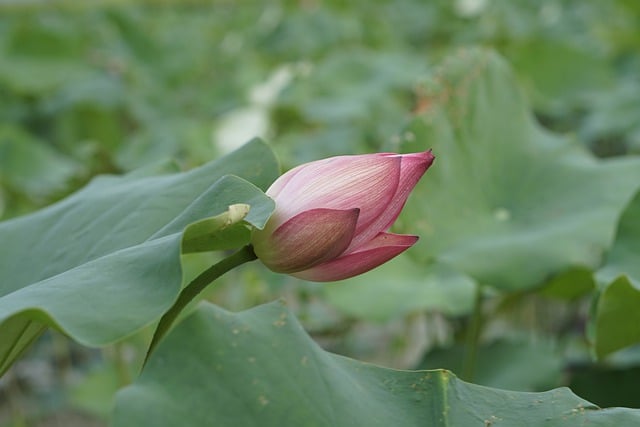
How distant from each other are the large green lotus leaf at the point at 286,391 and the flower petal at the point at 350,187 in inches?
2.5

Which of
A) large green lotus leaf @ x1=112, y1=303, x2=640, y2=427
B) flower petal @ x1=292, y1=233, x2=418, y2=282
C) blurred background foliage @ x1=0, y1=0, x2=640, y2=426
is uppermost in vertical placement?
flower petal @ x1=292, y1=233, x2=418, y2=282

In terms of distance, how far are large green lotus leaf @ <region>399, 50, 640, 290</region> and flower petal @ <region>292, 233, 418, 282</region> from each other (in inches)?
17.4

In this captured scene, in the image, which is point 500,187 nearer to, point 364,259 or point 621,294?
point 621,294

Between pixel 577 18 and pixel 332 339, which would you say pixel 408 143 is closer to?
pixel 332 339

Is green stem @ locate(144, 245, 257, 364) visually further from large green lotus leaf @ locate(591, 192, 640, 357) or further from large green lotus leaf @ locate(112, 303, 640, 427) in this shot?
large green lotus leaf @ locate(591, 192, 640, 357)

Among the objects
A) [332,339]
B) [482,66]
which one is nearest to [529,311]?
[332,339]

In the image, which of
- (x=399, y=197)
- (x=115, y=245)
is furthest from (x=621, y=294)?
(x=115, y=245)

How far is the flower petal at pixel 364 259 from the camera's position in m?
0.64

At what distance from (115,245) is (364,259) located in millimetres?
191

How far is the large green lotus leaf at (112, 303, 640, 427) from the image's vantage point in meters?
0.57

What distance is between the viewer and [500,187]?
1253 mm

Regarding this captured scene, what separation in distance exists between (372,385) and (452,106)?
2.23 feet

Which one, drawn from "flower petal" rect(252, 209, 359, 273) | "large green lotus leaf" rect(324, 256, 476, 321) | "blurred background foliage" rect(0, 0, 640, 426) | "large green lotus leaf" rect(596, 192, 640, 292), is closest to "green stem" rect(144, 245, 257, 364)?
"flower petal" rect(252, 209, 359, 273)

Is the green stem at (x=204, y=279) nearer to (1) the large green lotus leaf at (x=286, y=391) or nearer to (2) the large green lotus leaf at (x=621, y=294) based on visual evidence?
(1) the large green lotus leaf at (x=286, y=391)
